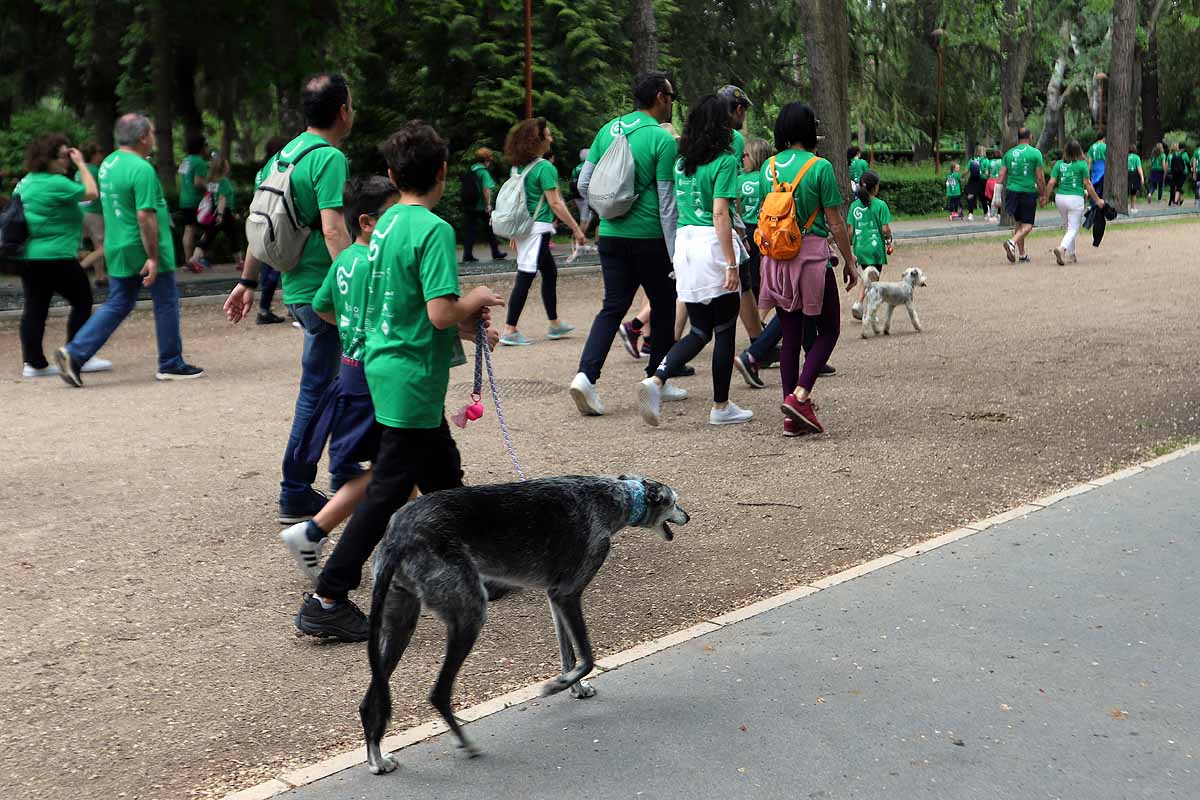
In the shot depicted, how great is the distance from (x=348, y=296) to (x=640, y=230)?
153 inches

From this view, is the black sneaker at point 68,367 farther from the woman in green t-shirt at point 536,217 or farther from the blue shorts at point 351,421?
the blue shorts at point 351,421

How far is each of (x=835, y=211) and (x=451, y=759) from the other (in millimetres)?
4723

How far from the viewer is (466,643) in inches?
147

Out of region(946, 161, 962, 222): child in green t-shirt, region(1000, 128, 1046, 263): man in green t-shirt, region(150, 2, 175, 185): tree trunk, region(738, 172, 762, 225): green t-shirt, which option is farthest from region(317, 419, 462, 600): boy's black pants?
region(946, 161, 962, 222): child in green t-shirt

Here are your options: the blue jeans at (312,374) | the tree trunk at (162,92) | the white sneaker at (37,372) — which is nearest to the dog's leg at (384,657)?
the blue jeans at (312,374)

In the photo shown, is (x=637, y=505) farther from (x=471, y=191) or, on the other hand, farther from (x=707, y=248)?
(x=471, y=191)

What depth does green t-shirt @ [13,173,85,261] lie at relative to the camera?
10500 mm

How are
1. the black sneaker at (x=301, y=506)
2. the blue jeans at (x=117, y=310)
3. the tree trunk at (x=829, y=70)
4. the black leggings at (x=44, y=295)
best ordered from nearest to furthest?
the black sneaker at (x=301, y=506)
the blue jeans at (x=117, y=310)
the black leggings at (x=44, y=295)
the tree trunk at (x=829, y=70)

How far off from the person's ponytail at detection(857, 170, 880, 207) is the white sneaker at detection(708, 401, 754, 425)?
205 inches

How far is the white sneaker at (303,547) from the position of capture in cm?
504

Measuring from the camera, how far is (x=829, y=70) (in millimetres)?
20281

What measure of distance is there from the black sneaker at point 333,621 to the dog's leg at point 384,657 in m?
0.84

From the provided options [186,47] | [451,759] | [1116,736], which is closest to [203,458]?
[451,759]

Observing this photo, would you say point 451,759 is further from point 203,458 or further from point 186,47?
point 186,47
